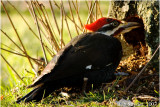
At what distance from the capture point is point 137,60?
14.3ft

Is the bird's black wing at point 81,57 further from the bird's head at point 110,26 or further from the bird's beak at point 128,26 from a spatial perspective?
the bird's beak at point 128,26

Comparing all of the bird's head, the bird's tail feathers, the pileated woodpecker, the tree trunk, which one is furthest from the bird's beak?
the bird's tail feathers

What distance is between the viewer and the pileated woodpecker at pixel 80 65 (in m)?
3.52

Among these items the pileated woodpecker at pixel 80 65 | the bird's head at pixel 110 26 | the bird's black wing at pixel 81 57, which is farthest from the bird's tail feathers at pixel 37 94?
the bird's head at pixel 110 26

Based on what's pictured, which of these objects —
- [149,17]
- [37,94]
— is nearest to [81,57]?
[37,94]

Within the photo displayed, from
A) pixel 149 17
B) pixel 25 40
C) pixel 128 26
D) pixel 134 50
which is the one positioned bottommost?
pixel 25 40

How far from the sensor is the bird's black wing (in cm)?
350

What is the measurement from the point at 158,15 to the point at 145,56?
2.22ft

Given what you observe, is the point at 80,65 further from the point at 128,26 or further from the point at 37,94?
the point at 128,26

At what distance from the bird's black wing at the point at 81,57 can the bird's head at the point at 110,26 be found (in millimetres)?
262

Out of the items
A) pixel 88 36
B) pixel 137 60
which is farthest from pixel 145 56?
pixel 88 36

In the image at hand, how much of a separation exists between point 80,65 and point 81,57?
103 millimetres

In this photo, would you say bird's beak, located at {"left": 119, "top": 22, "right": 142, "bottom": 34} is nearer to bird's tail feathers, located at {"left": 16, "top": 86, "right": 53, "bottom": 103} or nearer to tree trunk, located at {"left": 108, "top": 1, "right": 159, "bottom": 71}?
tree trunk, located at {"left": 108, "top": 1, "right": 159, "bottom": 71}

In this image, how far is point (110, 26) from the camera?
4.22 metres
